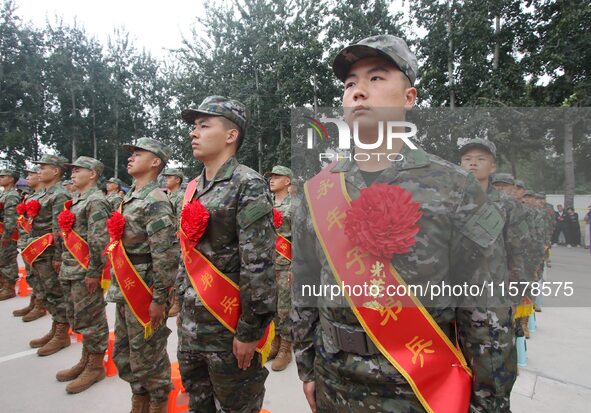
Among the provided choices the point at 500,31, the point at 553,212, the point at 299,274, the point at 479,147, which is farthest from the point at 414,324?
the point at 500,31

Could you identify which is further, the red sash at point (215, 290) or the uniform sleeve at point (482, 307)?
the red sash at point (215, 290)

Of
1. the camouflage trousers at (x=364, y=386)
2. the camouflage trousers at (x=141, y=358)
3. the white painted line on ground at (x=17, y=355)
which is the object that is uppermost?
the camouflage trousers at (x=364, y=386)

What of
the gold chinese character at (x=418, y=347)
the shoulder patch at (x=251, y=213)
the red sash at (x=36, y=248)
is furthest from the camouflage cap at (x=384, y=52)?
the red sash at (x=36, y=248)

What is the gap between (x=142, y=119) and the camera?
29609 mm

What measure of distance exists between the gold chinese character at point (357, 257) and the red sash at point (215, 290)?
934mm

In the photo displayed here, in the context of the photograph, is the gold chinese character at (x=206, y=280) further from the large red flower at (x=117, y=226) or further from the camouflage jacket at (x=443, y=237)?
the large red flower at (x=117, y=226)

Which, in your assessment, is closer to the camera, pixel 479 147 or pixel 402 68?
pixel 402 68

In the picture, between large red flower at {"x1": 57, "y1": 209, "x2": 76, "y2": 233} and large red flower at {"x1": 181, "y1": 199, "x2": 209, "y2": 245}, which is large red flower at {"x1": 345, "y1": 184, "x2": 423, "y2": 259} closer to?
large red flower at {"x1": 181, "y1": 199, "x2": 209, "y2": 245}

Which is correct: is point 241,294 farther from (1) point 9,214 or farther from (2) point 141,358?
(1) point 9,214

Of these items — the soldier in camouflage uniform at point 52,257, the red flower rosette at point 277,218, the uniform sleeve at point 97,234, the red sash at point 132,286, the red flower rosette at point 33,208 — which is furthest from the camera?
the red flower rosette at point 33,208

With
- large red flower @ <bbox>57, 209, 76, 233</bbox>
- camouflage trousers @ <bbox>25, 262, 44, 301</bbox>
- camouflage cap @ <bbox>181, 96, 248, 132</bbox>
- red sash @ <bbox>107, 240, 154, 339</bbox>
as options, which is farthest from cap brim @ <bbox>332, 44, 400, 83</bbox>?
camouflage trousers @ <bbox>25, 262, 44, 301</bbox>

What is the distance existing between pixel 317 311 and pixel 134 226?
6.14ft

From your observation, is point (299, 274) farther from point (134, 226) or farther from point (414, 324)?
point (134, 226)

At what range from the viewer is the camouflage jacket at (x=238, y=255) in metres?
1.98
